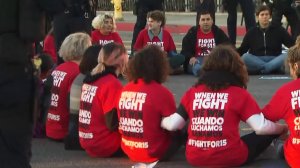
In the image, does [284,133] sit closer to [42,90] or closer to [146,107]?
[146,107]

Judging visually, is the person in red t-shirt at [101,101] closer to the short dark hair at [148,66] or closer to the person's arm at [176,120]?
the short dark hair at [148,66]

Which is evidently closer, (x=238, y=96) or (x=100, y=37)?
(x=238, y=96)

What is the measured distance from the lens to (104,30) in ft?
36.0

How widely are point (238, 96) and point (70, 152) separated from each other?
1815 mm

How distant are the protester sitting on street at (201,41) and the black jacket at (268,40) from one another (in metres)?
0.39

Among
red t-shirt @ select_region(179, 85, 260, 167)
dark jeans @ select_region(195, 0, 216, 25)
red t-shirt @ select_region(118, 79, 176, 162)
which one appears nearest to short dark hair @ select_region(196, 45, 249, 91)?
red t-shirt @ select_region(179, 85, 260, 167)

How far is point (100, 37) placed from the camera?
36.7 feet

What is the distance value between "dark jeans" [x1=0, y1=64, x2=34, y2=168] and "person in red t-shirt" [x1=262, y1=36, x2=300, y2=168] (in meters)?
2.37

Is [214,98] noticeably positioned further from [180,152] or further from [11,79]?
[11,79]

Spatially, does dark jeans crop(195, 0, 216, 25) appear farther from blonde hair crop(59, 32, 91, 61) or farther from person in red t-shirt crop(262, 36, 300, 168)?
person in red t-shirt crop(262, 36, 300, 168)

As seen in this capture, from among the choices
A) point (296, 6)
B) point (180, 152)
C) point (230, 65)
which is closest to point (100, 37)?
point (296, 6)

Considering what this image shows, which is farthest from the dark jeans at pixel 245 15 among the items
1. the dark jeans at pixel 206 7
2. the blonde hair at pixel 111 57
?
the blonde hair at pixel 111 57

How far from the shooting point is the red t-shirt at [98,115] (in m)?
6.30

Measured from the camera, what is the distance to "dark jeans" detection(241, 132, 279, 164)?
6.03 metres
